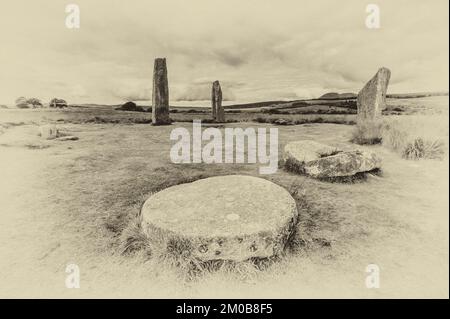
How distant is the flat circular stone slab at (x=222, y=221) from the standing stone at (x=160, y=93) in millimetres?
9362

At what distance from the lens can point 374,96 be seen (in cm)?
1011

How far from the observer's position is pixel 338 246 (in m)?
4.19

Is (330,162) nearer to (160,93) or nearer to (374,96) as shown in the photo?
(374,96)

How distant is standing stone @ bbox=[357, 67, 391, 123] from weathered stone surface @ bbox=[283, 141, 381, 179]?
414 centimetres

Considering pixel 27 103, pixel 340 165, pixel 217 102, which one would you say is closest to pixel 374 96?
pixel 340 165

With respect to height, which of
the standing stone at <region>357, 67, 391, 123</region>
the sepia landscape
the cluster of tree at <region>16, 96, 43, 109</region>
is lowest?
the sepia landscape

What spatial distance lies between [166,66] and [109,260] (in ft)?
37.1

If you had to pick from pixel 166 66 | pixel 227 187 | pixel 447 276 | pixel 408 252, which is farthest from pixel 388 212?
pixel 166 66

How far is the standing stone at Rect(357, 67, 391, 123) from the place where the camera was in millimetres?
9859

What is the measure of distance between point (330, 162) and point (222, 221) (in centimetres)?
289

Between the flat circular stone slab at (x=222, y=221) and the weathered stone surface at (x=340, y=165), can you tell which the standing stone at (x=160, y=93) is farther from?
the flat circular stone slab at (x=222, y=221)

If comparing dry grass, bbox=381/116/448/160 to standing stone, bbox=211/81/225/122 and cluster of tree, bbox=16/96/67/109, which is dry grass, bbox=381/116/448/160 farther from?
cluster of tree, bbox=16/96/67/109

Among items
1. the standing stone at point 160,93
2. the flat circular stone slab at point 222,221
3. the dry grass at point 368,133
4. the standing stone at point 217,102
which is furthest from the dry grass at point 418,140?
the standing stone at point 160,93

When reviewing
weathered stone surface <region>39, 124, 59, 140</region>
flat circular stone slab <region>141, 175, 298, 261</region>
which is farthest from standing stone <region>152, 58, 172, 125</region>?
flat circular stone slab <region>141, 175, 298, 261</region>
